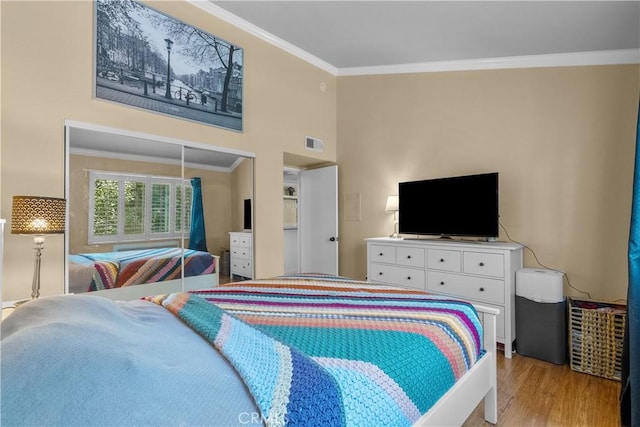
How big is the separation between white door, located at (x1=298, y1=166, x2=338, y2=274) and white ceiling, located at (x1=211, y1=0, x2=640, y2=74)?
1.64 m

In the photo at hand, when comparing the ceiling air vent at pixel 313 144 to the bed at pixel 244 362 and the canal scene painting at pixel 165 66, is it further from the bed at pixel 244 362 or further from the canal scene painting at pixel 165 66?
the bed at pixel 244 362

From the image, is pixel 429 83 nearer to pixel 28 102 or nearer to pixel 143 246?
pixel 143 246

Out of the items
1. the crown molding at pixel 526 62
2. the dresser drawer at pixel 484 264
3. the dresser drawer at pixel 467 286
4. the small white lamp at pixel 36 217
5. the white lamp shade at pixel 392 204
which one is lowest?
the dresser drawer at pixel 467 286

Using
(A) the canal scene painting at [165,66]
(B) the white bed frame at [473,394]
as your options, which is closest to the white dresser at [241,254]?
(A) the canal scene painting at [165,66]

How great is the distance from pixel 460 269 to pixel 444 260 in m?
0.17

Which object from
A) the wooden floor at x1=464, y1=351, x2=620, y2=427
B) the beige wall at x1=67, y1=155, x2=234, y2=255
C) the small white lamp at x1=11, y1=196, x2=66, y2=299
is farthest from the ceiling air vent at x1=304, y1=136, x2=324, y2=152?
the wooden floor at x1=464, y1=351, x2=620, y2=427

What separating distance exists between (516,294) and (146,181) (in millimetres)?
3409

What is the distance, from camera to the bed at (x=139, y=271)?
2462 mm

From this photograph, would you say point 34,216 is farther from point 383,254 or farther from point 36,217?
point 383,254

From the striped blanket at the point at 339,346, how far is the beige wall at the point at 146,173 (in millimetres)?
1222

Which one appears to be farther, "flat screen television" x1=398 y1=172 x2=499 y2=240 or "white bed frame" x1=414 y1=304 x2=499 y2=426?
"flat screen television" x1=398 y1=172 x2=499 y2=240

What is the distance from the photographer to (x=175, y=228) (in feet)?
9.77

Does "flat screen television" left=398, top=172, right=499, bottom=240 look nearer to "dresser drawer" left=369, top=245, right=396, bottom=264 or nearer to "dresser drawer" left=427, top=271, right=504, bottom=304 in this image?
"dresser drawer" left=369, top=245, right=396, bottom=264

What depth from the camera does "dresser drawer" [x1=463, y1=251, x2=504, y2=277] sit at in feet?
9.67
